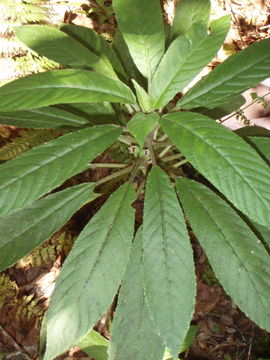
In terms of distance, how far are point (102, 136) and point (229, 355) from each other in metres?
1.64

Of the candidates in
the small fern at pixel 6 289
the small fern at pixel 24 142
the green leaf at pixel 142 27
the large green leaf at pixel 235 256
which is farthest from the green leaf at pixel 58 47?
the small fern at pixel 6 289

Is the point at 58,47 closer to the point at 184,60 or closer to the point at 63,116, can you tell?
the point at 63,116

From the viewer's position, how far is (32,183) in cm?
95

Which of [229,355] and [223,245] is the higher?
[223,245]

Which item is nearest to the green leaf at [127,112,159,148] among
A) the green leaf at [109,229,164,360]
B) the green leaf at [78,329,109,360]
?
the green leaf at [109,229,164,360]

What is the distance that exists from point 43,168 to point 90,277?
35 centimetres

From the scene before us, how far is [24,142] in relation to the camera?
2.02m

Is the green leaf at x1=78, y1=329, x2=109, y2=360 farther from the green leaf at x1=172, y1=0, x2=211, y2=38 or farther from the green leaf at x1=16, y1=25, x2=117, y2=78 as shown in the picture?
the green leaf at x1=172, y1=0, x2=211, y2=38

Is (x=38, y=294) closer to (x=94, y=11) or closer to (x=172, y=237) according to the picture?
(x=172, y=237)

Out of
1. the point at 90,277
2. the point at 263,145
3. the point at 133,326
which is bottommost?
the point at 133,326

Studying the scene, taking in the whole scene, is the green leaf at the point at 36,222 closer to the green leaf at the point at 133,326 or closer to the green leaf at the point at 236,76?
the green leaf at the point at 133,326

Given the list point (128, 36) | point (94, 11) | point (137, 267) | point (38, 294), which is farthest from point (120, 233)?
Answer: point (94, 11)

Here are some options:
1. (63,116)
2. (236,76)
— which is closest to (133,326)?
(63,116)

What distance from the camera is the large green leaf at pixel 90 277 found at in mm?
1009
